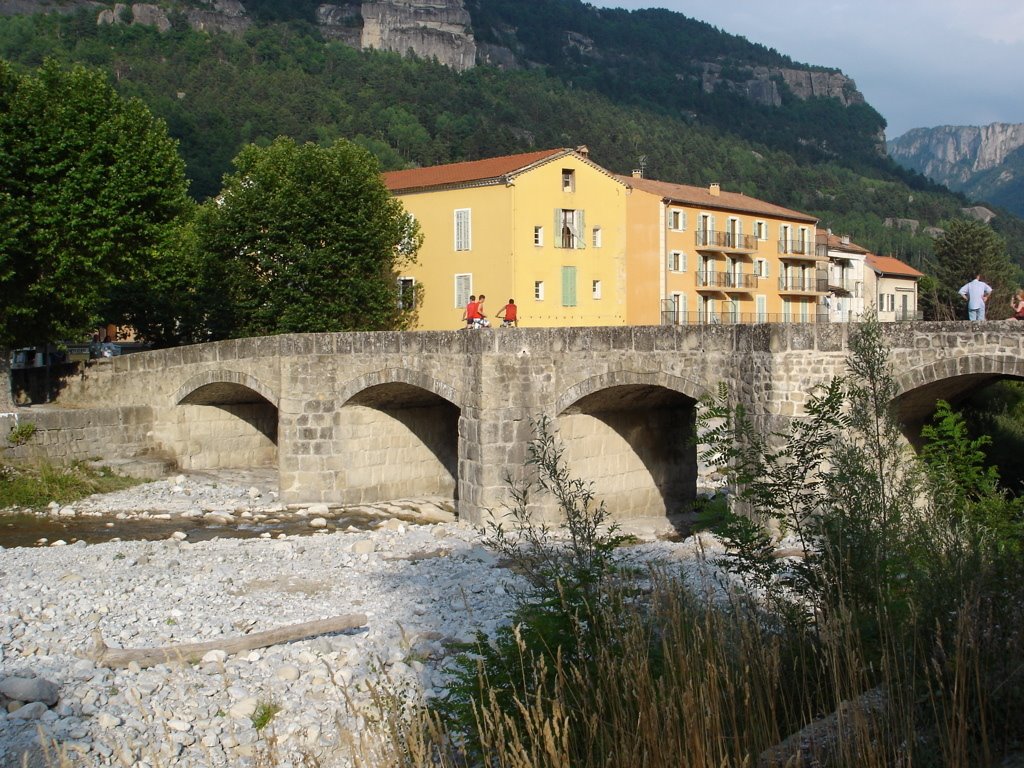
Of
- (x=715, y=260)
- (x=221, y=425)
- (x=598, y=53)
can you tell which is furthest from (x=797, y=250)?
(x=598, y=53)

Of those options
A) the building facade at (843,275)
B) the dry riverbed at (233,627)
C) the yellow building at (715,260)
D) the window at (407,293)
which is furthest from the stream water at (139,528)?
the building facade at (843,275)

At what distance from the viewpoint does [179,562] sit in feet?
49.4

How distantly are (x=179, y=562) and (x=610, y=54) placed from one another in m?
178

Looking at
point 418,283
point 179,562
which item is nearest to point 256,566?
point 179,562

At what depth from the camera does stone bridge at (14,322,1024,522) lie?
14.9 meters

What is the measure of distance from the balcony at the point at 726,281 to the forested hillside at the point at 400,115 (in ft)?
103

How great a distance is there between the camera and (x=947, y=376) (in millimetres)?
13781

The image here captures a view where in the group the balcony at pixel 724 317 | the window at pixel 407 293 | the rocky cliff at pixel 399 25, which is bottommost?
the balcony at pixel 724 317

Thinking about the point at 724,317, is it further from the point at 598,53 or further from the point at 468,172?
the point at 598,53

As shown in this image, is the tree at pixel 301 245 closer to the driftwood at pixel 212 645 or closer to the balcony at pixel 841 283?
the driftwood at pixel 212 645

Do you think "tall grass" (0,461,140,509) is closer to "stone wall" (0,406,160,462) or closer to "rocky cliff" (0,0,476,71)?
"stone wall" (0,406,160,462)

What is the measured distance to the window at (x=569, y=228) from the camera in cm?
3644

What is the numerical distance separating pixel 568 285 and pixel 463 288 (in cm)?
377

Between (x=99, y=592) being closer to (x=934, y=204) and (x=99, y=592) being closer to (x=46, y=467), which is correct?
(x=46, y=467)
